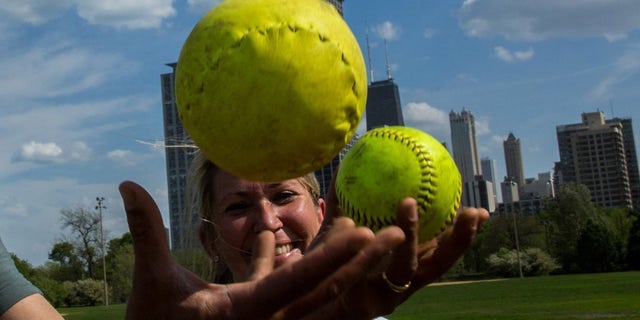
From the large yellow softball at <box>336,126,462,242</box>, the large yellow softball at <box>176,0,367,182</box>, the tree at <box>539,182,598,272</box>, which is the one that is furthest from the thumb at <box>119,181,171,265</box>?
the tree at <box>539,182,598,272</box>

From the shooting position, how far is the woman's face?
3.87m

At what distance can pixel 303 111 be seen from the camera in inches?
98.8

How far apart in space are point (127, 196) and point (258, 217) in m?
1.83

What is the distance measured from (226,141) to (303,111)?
0.33 m

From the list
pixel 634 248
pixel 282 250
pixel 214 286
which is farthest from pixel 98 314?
pixel 634 248

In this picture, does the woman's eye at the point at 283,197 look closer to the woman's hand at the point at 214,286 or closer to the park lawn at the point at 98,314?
the woman's hand at the point at 214,286

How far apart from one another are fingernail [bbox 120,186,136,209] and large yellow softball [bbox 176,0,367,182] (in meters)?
0.54

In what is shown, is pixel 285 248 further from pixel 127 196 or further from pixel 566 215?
pixel 566 215

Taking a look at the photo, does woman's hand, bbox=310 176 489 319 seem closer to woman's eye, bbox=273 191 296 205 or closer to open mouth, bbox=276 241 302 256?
open mouth, bbox=276 241 302 256

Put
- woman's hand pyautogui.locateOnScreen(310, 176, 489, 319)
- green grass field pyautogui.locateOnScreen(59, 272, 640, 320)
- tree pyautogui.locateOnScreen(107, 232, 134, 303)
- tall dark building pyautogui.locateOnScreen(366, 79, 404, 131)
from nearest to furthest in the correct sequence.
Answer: woman's hand pyautogui.locateOnScreen(310, 176, 489, 319), green grass field pyautogui.locateOnScreen(59, 272, 640, 320), tree pyautogui.locateOnScreen(107, 232, 134, 303), tall dark building pyautogui.locateOnScreen(366, 79, 404, 131)

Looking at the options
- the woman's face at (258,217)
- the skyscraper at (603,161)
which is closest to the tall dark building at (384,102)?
the skyscraper at (603,161)

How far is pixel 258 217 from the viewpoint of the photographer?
12.8ft

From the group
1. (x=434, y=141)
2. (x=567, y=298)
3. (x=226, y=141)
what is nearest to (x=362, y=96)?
(x=226, y=141)

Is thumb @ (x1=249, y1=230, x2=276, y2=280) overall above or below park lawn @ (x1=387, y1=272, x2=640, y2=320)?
above
